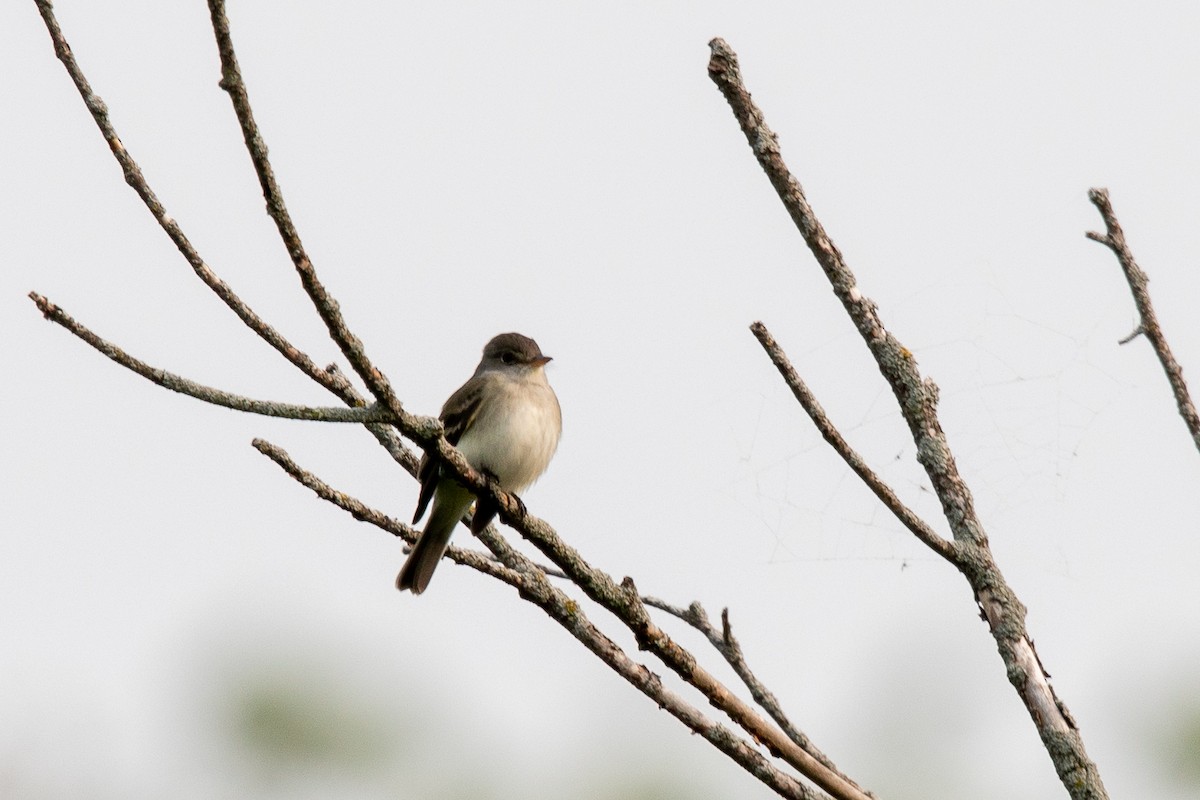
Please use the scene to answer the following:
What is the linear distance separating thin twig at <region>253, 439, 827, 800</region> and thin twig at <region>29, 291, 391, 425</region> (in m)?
0.59

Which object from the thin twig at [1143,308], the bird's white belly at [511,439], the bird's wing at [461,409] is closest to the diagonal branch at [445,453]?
the thin twig at [1143,308]

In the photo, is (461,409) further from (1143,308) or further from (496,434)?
(1143,308)

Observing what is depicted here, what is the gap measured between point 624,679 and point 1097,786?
1.04 m

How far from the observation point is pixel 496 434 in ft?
22.8

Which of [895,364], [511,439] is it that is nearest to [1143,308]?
[895,364]

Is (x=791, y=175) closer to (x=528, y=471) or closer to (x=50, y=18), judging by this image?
(x=50, y=18)

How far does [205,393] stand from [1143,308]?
2227 millimetres

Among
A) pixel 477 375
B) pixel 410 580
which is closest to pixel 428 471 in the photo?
pixel 410 580

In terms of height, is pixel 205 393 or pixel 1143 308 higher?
pixel 1143 308

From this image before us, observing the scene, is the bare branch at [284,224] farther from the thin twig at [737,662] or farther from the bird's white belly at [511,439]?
the bird's white belly at [511,439]

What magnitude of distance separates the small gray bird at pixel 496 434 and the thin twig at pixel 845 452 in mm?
3106

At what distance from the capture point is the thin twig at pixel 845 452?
3.25 metres

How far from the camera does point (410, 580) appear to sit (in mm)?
6691

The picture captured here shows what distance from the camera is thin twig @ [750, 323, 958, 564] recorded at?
3246mm
